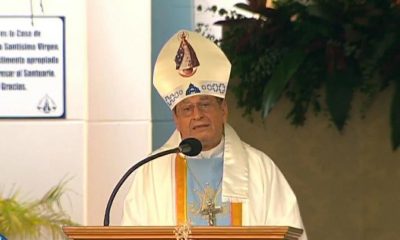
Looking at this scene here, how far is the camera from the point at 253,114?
21.9 feet

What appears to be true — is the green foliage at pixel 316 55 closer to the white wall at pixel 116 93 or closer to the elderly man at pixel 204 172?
the white wall at pixel 116 93

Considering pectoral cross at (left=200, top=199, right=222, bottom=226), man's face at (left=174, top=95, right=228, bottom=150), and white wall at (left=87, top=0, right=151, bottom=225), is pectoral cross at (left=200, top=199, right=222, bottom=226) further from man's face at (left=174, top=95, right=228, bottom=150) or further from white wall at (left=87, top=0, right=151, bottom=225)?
white wall at (left=87, top=0, right=151, bottom=225)

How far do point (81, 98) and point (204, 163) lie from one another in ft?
6.22

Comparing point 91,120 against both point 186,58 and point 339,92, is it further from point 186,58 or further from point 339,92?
point 186,58

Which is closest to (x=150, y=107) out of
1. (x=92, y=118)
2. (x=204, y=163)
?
(x=92, y=118)

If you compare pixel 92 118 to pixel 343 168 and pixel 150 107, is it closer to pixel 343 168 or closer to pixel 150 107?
pixel 150 107

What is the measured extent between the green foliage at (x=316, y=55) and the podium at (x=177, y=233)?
2670 millimetres

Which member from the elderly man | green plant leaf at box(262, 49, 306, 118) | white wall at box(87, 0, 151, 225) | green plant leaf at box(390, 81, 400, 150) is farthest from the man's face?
white wall at box(87, 0, 151, 225)

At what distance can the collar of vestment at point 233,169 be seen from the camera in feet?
15.8

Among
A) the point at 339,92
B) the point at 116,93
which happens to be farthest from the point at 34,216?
the point at 339,92

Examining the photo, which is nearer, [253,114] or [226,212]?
[226,212]

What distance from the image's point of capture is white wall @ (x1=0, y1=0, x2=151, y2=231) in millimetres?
6707

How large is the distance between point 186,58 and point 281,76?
1683 millimetres

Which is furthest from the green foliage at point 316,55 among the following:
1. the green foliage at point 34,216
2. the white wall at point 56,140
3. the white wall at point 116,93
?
the green foliage at point 34,216
